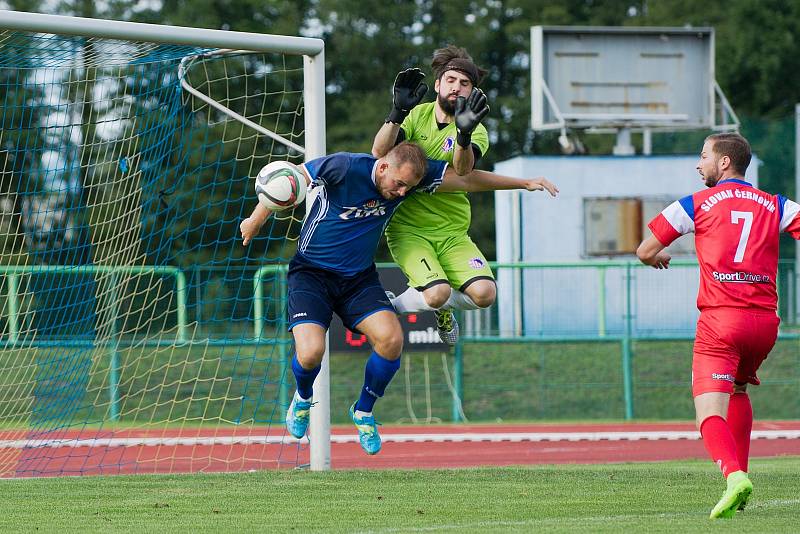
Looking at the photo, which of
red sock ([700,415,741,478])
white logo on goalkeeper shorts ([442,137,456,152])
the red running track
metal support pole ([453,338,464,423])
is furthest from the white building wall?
red sock ([700,415,741,478])

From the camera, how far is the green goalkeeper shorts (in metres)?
8.66

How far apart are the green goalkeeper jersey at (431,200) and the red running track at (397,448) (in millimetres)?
3233

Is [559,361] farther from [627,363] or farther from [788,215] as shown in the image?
[788,215]

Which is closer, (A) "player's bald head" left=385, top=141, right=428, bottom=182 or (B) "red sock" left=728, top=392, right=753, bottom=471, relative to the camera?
(B) "red sock" left=728, top=392, right=753, bottom=471

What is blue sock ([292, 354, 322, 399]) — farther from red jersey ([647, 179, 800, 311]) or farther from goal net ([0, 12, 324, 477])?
red jersey ([647, 179, 800, 311])

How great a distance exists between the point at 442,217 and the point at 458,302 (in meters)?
0.63

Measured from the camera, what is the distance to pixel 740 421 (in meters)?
7.60

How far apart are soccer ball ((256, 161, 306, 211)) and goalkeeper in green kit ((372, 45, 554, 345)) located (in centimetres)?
60

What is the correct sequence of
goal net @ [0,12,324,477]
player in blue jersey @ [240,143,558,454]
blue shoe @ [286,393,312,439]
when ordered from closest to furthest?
player in blue jersey @ [240,143,558,454]
blue shoe @ [286,393,312,439]
goal net @ [0,12,324,477]

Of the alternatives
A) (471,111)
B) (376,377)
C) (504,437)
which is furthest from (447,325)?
(504,437)

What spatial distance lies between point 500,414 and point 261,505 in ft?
34.8

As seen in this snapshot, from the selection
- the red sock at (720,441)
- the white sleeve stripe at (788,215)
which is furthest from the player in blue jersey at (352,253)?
the red sock at (720,441)

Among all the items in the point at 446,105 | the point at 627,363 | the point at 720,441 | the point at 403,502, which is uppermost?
the point at 446,105

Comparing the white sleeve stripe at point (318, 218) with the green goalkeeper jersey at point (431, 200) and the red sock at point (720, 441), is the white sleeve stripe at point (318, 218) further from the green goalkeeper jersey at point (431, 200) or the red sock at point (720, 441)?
the red sock at point (720, 441)
